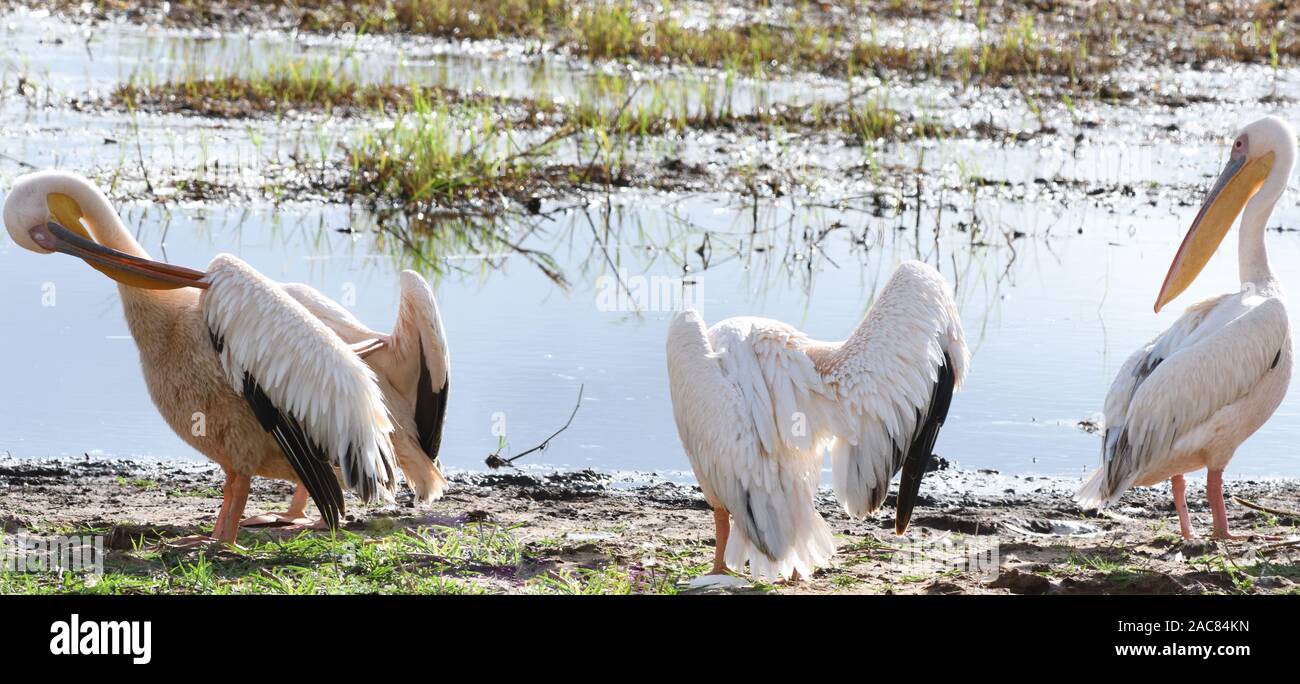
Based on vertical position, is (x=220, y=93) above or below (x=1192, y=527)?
above

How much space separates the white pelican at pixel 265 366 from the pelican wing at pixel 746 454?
3.54ft

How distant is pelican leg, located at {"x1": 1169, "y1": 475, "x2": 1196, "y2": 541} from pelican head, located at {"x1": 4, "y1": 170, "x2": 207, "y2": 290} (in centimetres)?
320

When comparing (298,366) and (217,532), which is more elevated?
(298,366)

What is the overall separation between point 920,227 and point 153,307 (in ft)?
19.0

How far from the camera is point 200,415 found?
4.80m

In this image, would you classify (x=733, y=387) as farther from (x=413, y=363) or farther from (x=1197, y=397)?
(x=1197, y=397)

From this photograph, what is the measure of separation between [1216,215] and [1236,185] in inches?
5.2

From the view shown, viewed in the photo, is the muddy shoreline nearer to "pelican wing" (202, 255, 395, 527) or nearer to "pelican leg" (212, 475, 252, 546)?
"pelican leg" (212, 475, 252, 546)

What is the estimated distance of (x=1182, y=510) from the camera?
4.99 metres

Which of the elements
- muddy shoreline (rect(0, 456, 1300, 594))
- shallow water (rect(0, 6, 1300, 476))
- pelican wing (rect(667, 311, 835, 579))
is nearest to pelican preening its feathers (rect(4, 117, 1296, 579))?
pelican wing (rect(667, 311, 835, 579))

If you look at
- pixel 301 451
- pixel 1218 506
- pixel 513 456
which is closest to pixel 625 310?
pixel 513 456

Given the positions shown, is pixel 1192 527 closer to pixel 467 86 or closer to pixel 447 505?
pixel 447 505
